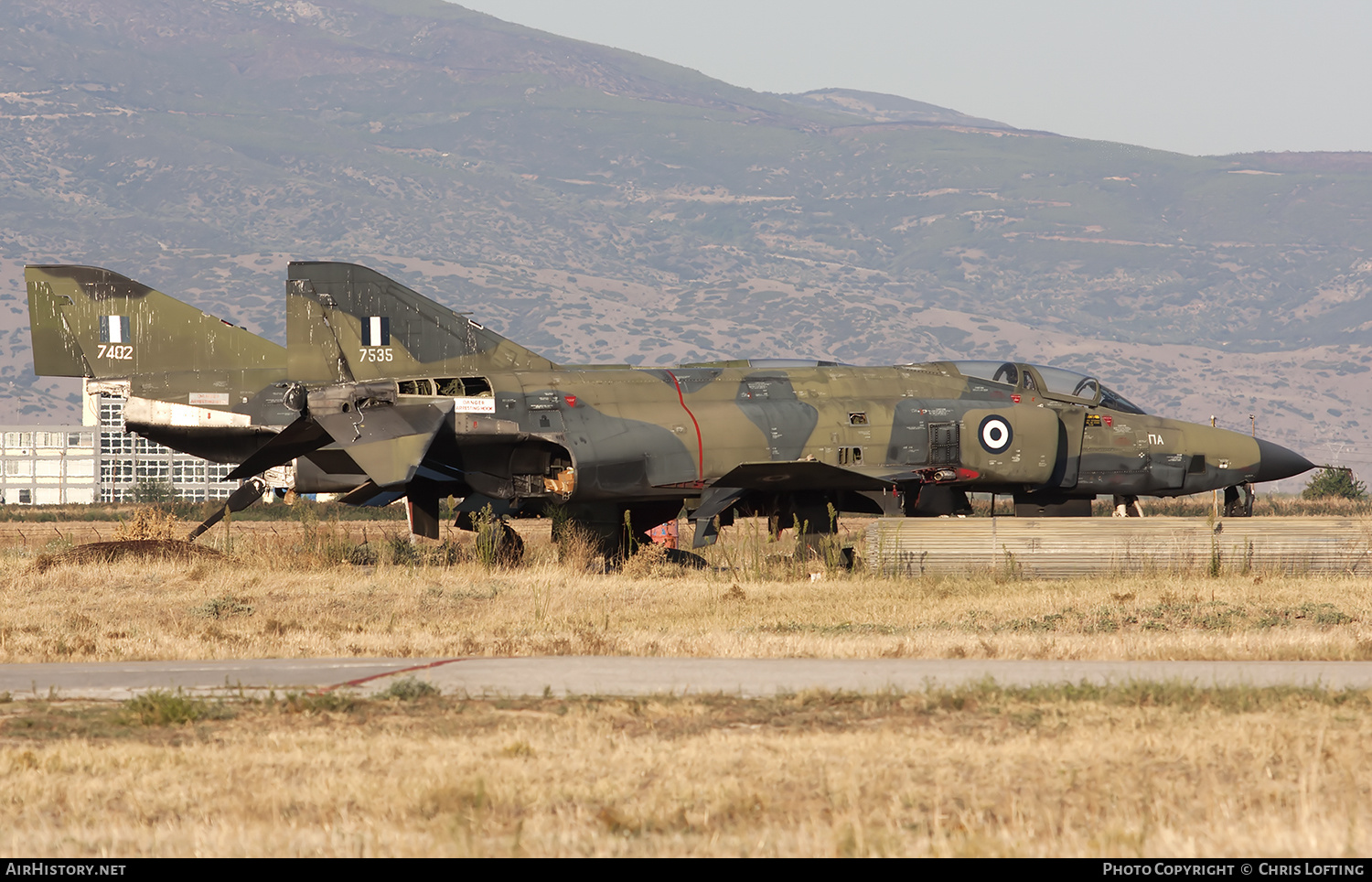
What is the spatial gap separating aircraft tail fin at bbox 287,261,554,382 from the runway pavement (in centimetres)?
1069

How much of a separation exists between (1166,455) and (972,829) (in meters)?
17.6

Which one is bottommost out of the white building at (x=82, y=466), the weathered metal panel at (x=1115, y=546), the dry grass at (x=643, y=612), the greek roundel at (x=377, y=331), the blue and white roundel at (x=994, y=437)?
the white building at (x=82, y=466)

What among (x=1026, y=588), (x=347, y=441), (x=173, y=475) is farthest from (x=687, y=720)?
(x=173, y=475)

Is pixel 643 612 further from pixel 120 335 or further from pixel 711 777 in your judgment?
pixel 120 335

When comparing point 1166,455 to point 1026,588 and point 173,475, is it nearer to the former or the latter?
point 1026,588

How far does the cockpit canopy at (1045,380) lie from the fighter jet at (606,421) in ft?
0.12

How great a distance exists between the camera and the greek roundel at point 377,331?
2219 cm

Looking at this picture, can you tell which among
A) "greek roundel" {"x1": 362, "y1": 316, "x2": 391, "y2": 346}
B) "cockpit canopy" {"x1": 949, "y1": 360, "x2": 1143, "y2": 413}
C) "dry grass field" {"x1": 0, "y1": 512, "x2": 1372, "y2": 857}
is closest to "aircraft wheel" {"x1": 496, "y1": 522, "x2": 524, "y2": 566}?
"greek roundel" {"x1": 362, "y1": 316, "x2": 391, "y2": 346}

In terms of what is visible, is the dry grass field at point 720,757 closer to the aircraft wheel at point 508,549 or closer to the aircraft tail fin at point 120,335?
the aircraft wheel at point 508,549

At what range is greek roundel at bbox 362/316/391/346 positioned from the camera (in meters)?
22.2

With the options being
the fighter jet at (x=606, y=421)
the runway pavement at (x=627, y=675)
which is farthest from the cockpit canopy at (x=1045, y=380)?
the runway pavement at (x=627, y=675)

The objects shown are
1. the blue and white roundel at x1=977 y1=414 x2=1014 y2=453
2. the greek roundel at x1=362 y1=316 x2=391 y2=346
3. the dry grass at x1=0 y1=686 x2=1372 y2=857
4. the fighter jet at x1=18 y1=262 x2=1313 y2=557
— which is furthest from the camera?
the greek roundel at x1=362 y1=316 x2=391 y2=346

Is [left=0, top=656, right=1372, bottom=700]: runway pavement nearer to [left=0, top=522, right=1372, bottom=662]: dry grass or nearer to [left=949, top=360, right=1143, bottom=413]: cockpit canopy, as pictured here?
[left=0, top=522, right=1372, bottom=662]: dry grass

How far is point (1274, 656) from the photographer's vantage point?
11.6 m
